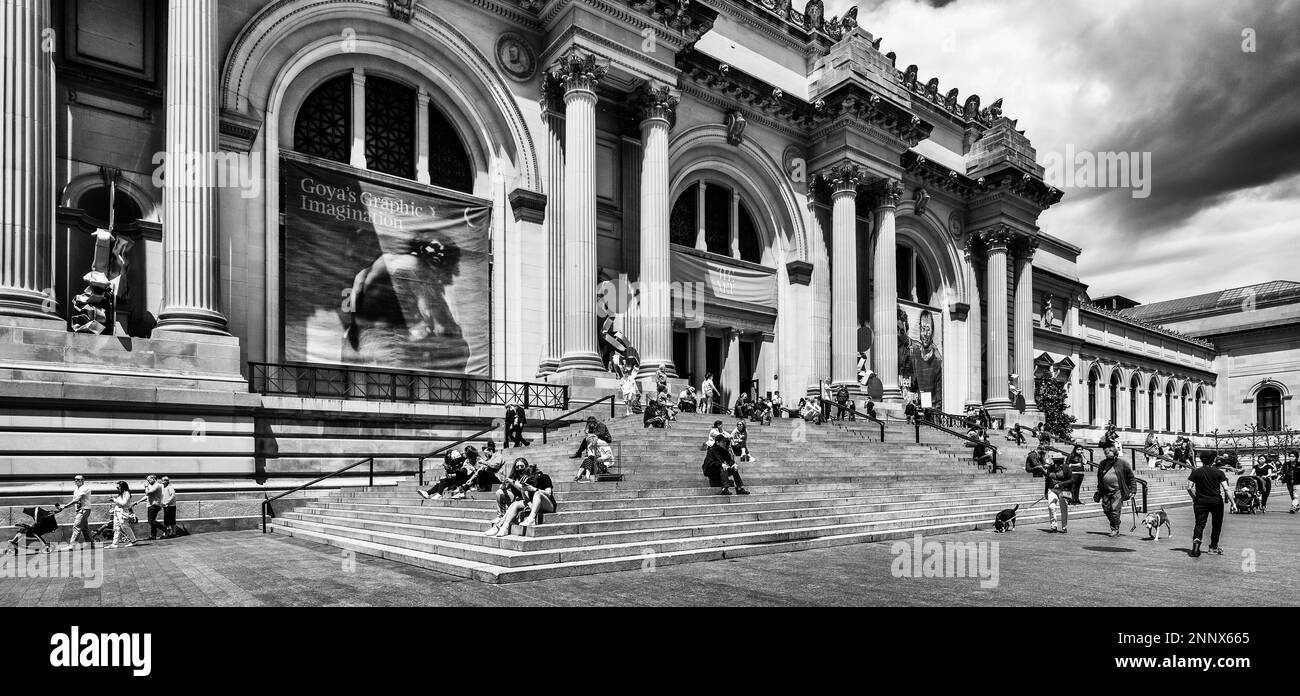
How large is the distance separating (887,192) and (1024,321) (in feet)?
44.7

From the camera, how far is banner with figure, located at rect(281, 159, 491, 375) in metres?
21.2

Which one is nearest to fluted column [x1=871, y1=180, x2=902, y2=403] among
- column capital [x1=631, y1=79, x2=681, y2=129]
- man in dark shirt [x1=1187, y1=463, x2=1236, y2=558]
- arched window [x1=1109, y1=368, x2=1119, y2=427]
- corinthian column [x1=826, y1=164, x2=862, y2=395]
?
corinthian column [x1=826, y1=164, x2=862, y2=395]

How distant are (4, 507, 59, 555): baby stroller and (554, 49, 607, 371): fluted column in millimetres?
12969

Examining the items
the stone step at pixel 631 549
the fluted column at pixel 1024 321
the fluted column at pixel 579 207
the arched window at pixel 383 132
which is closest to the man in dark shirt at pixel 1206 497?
the stone step at pixel 631 549

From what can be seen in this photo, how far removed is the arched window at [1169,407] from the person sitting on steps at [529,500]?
66373mm

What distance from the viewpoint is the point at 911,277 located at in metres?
39.8

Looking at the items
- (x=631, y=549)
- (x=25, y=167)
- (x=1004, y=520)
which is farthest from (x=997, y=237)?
(x=25, y=167)

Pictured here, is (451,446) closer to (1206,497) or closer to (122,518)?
(122,518)

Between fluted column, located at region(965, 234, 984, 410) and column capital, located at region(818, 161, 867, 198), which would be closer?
column capital, located at region(818, 161, 867, 198)

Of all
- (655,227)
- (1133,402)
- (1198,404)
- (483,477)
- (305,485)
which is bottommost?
(1198,404)

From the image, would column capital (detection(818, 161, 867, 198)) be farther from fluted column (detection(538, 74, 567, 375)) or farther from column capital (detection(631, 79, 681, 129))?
fluted column (detection(538, 74, 567, 375))
